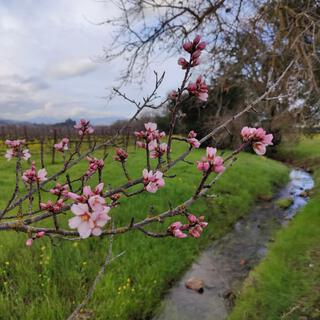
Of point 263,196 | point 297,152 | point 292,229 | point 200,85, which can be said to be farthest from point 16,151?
point 297,152

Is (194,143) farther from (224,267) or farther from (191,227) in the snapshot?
(224,267)

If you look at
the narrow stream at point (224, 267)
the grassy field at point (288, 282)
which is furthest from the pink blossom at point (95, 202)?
the narrow stream at point (224, 267)

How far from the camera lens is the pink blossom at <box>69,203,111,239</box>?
1.22 meters

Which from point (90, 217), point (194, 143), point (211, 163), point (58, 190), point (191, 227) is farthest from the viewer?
point (58, 190)

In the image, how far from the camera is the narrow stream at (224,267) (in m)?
5.59

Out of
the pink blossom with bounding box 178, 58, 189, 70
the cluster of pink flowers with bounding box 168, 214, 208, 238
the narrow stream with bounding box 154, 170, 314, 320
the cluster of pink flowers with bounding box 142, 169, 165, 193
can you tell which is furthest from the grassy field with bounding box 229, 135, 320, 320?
the pink blossom with bounding box 178, 58, 189, 70

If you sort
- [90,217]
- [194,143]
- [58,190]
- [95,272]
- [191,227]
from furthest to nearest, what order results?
[95,272], [58,190], [194,143], [191,227], [90,217]

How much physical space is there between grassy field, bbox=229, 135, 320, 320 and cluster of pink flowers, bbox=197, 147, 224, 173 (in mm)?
3895

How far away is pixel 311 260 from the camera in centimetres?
616

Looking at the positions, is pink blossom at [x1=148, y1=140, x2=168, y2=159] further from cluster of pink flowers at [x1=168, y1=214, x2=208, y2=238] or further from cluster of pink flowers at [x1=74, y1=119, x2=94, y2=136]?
cluster of pink flowers at [x1=74, y1=119, x2=94, y2=136]

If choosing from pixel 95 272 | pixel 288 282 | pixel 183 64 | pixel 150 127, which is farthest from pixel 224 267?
pixel 183 64

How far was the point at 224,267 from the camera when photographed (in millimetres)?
7156

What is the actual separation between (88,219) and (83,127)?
137 centimetres

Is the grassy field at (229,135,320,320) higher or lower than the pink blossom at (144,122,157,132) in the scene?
lower
